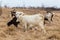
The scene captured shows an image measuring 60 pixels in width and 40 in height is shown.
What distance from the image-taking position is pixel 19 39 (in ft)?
41.1

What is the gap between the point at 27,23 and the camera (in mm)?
15148

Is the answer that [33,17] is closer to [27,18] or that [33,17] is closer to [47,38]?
[27,18]

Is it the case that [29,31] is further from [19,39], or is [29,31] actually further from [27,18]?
[19,39]

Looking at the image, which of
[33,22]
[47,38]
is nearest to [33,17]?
[33,22]

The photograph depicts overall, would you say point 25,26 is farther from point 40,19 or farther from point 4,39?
point 4,39

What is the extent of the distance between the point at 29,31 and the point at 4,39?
121 inches

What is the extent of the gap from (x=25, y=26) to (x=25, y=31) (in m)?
0.30

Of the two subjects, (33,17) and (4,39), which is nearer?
(4,39)

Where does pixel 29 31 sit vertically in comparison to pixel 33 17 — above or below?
below

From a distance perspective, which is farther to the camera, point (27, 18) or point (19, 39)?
point (27, 18)

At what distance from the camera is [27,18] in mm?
15148

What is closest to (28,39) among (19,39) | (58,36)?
(19,39)

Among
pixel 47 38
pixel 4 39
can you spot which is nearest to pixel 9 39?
pixel 4 39

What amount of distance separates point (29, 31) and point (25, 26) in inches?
15.2
